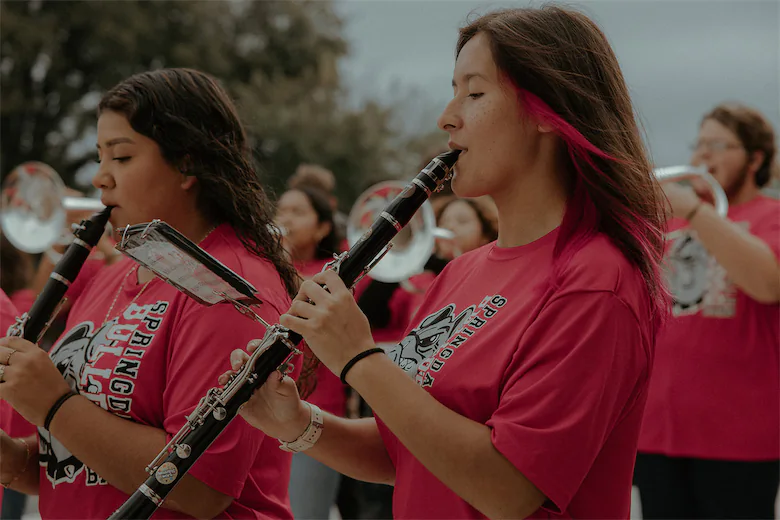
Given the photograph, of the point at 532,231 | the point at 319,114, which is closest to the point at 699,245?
the point at 532,231

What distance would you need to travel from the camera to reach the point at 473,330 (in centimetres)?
175

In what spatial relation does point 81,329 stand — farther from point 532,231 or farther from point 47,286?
point 532,231

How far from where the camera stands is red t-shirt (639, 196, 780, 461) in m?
3.48

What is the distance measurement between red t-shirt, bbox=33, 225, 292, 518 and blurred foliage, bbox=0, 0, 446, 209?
11.9 m

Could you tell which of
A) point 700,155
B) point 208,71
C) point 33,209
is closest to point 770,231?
point 700,155

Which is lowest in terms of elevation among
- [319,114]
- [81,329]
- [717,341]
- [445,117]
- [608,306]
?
[319,114]

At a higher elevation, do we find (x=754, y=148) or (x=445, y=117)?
(x=445, y=117)

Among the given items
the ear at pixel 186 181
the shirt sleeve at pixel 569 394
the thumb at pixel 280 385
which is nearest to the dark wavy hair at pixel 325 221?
the ear at pixel 186 181

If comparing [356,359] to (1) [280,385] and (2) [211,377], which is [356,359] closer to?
(1) [280,385]

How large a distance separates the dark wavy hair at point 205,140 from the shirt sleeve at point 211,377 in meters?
0.32

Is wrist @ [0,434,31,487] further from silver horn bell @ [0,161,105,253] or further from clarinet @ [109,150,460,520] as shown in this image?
silver horn bell @ [0,161,105,253]

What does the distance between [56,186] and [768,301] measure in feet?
12.7

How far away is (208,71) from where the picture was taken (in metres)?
18.0

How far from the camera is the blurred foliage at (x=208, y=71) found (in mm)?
16047
